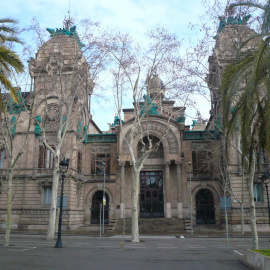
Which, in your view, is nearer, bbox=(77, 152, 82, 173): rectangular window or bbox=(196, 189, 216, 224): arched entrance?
bbox=(196, 189, 216, 224): arched entrance

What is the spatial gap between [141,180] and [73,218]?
31.4ft

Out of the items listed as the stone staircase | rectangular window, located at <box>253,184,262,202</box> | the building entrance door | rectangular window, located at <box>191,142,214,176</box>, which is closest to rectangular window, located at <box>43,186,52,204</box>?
the stone staircase

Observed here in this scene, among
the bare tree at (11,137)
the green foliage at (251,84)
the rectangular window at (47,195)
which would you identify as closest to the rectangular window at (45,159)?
the rectangular window at (47,195)

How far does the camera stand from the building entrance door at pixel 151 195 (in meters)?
36.5

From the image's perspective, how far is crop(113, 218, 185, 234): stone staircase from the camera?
3117 cm

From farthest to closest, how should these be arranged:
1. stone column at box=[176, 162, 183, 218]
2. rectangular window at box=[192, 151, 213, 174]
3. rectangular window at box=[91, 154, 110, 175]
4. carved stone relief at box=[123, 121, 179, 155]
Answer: rectangular window at box=[91, 154, 110, 175] < rectangular window at box=[192, 151, 213, 174] < carved stone relief at box=[123, 121, 179, 155] < stone column at box=[176, 162, 183, 218]

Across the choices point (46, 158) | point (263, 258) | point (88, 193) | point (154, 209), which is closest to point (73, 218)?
point (88, 193)

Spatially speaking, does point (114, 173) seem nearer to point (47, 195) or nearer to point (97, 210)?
point (97, 210)

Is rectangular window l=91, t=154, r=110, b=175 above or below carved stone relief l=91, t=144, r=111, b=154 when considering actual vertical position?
below

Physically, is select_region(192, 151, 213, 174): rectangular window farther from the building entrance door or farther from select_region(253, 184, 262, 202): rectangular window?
select_region(253, 184, 262, 202): rectangular window

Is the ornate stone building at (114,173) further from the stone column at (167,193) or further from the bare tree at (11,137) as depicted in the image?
the bare tree at (11,137)

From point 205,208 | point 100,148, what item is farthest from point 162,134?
point 205,208

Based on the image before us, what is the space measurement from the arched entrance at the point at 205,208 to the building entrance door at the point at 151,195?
172 inches

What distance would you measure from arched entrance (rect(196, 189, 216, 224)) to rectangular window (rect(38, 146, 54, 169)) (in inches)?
709
